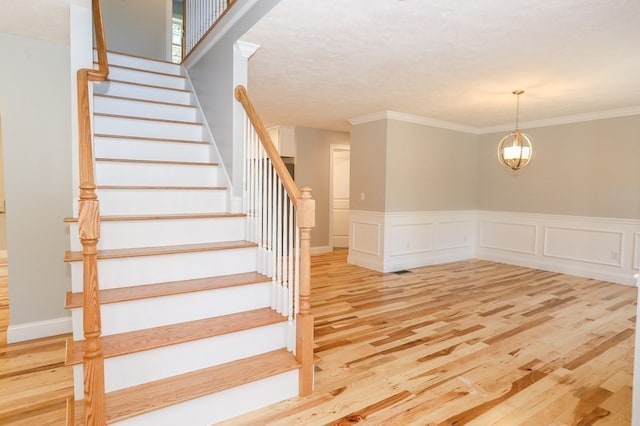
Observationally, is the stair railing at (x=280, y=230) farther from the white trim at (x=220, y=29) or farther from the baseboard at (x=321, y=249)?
the baseboard at (x=321, y=249)

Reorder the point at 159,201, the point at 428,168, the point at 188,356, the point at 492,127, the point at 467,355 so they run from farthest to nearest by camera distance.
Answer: the point at 492,127
the point at 428,168
the point at 159,201
the point at 467,355
the point at 188,356

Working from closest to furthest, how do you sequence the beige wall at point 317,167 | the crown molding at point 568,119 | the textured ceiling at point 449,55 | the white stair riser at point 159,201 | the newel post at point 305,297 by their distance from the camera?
1. the newel post at point 305,297
2. the textured ceiling at point 449,55
3. the white stair riser at point 159,201
4. the crown molding at point 568,119
5. the beige wall at point 317,167

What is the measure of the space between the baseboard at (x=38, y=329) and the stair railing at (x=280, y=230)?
186 centimetres

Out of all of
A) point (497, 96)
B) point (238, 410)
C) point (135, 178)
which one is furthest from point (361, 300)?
point (497, 96)

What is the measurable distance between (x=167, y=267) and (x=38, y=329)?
1.64 meters

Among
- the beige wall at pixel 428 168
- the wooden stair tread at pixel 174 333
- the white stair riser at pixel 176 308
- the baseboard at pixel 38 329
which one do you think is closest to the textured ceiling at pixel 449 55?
the beige wall at pixel 428 168

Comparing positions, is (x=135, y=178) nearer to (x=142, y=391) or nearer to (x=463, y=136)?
(x=142, y=391)

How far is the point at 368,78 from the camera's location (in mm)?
3738

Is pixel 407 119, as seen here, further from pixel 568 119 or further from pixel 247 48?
pixel 247 48

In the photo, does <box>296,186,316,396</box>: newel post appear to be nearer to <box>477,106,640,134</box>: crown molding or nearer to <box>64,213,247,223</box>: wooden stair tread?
<box>64,213,247,223</box>: wooden stair tread

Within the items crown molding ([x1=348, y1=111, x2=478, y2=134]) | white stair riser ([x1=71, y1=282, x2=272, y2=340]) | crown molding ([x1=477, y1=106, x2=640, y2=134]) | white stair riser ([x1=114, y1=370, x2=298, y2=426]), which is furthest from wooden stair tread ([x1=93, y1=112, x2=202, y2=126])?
crown molding ([x1=477, y1=106, x2=640, y2=134])

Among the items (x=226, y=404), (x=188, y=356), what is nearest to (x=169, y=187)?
(x=188, y=356)

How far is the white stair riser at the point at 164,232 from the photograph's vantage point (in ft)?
7.80

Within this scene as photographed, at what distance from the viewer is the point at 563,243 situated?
18.1 ft
